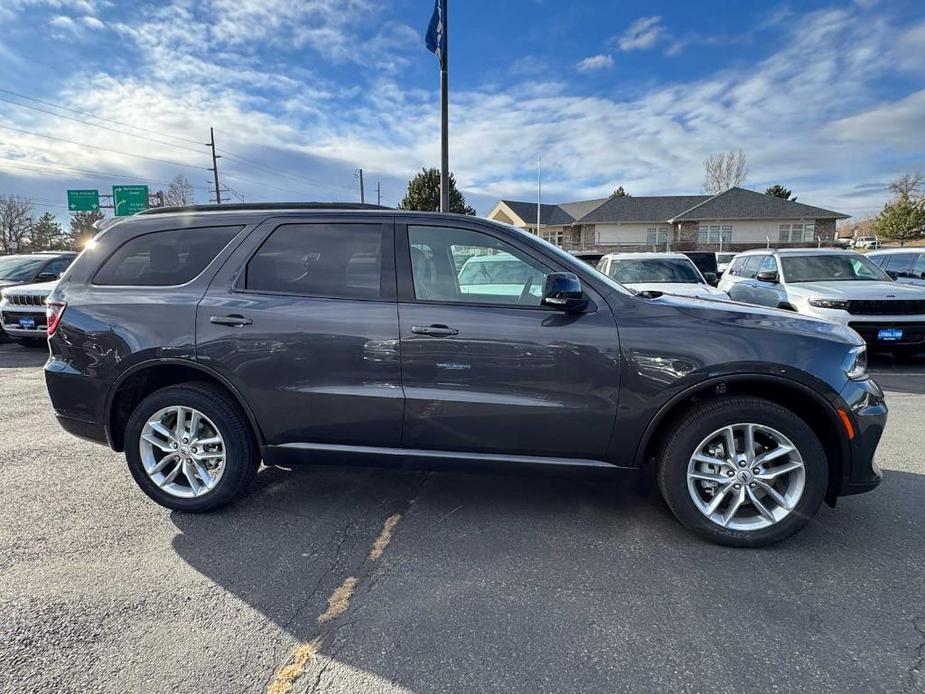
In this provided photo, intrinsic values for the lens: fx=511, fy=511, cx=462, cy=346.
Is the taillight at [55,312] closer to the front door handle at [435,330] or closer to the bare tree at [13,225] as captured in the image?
the front door handle at [435,330]

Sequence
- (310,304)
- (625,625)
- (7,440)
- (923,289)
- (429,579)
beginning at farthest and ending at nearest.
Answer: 1. (923,289)
2. (7,440)
3. (310,304)
4. (429,579)
5. (625,625)

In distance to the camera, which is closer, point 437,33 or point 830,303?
point 830,303

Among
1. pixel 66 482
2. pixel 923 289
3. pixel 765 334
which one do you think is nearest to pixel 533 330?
pixel 765 334

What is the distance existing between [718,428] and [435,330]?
65.5 inches

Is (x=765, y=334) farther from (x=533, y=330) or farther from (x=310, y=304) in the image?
(x=310, y=304)

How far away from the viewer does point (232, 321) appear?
3.12 meters

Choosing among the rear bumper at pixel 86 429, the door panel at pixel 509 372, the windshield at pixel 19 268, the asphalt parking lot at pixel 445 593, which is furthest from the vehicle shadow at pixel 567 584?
the windshield at pixel 19 268

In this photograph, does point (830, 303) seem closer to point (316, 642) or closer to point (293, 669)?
point (316, 642)

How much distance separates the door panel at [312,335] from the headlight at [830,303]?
701 centimetres

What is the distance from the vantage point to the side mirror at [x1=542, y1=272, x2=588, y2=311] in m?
2.73

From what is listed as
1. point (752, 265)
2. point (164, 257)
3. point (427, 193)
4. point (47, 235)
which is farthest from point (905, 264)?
point (47, 235)

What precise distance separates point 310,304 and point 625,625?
2378 mm

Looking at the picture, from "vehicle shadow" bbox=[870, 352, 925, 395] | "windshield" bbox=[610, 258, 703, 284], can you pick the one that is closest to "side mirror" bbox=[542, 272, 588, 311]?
"vehicle shadow" bbox=[870, 352, 925, 395]

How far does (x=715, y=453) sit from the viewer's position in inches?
115
